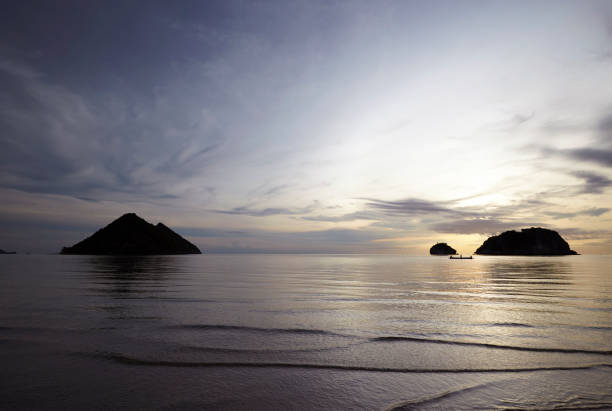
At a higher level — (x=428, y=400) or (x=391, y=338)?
(x=428, y=400)

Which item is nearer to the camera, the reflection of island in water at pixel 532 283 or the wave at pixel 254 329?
the wave at pixel 254 329

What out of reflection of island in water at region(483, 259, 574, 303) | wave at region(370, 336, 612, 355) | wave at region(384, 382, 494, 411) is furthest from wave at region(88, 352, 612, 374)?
reflection of island in water at region(483, 259, 574, 303)

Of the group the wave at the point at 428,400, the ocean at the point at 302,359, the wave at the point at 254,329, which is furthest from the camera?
the wave at the point at 254,329

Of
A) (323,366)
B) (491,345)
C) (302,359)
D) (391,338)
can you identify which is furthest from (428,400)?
(491,345)

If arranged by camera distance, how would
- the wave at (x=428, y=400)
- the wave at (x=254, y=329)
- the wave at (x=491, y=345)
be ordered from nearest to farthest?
the wave at (x=428, y=400), the wave at (x=491, y=345), the wave at (x=254, y=329)

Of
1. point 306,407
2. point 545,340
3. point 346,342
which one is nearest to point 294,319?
point 346,342

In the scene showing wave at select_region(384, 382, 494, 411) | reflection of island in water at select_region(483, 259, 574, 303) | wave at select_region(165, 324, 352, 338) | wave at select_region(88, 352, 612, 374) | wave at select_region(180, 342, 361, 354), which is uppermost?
wave at select_region(384, 382, 494, 411)

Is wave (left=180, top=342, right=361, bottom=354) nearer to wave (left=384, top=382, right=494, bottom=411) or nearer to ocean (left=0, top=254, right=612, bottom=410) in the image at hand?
ocean (left=0, top=254, right=612, bottom=410)

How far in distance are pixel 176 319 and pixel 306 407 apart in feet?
28.1

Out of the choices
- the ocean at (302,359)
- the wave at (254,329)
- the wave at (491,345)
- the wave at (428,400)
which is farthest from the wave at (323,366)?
the wave at (254,329)

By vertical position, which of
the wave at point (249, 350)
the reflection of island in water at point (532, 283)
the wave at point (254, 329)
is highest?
the wave at point (249, 350)

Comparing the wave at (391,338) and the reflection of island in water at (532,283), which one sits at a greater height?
the wave at (391,338)

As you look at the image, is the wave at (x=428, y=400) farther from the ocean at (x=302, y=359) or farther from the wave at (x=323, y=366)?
the wave at (x=323, y=366)

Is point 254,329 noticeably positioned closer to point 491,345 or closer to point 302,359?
point 302,359
